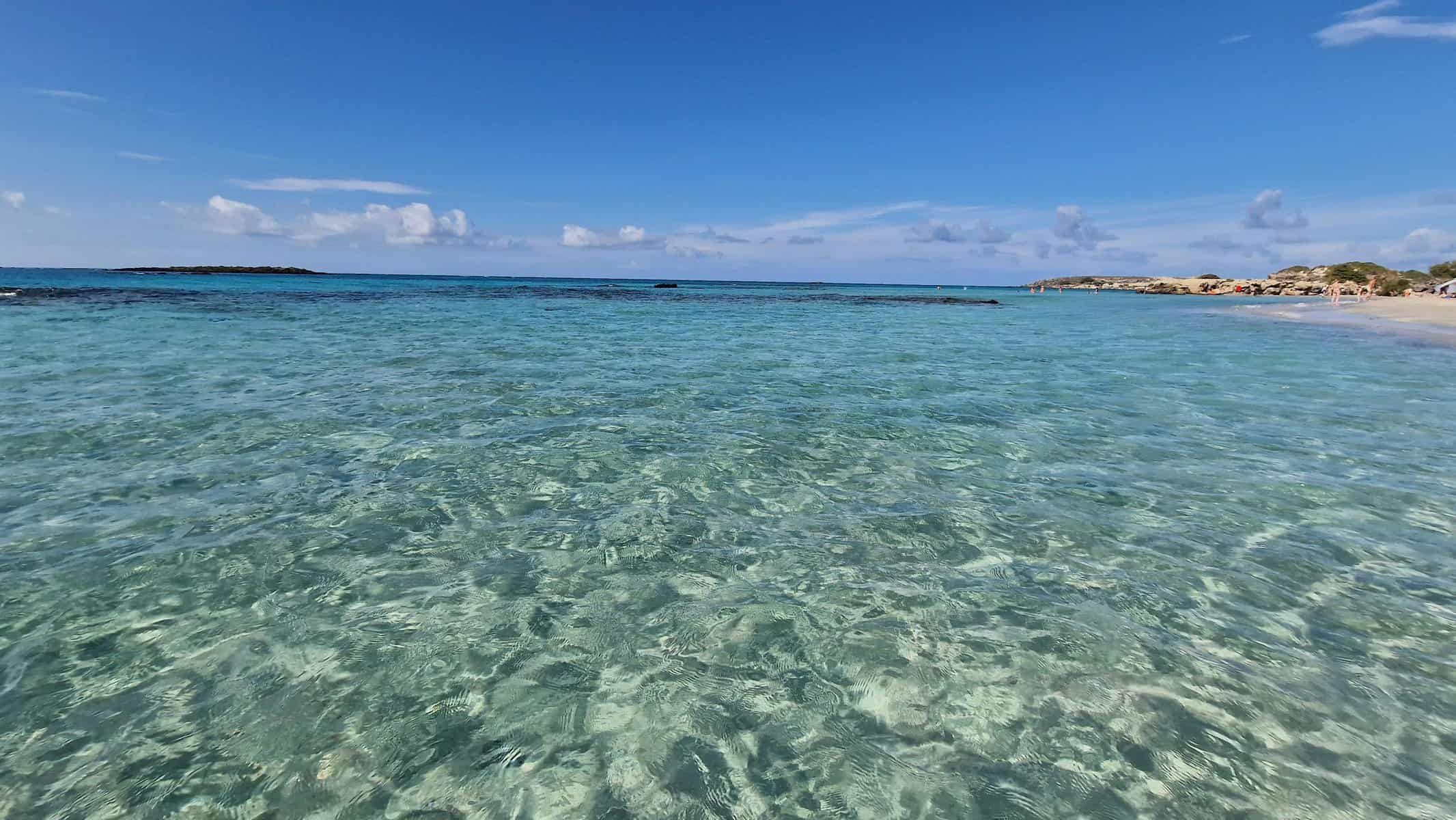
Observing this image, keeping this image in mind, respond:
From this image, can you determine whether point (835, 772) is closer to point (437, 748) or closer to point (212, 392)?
point (437, 748)

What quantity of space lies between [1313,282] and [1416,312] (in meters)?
90.3

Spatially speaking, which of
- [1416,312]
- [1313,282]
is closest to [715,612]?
[1416,312]

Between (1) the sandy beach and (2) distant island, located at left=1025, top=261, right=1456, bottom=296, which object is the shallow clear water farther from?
(2) distant island, located at left=1025, top=261, right=1456, bottom=296

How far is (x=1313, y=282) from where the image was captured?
366 feet

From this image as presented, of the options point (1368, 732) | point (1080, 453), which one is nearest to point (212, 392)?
point (1080, 453)

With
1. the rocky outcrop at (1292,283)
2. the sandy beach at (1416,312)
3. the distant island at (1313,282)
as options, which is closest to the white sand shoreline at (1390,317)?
the sandy beach at (1416,312)

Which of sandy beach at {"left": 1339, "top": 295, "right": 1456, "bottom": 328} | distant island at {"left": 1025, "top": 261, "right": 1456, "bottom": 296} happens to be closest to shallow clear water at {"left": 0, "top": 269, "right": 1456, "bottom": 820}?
sandy beach at {"left": 1339, "top": 295, "right": 1456, "bottom": 328}

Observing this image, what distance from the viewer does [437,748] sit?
332cm

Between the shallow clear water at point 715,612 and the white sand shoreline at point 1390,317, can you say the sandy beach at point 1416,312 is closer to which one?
the white sand shoreline at point 1390,317

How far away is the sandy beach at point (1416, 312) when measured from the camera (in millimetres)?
36656

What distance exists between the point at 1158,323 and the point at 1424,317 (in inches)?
618

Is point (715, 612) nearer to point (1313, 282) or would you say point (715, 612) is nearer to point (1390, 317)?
point (1390, 317)

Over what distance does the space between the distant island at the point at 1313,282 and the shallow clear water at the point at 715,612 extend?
10144cm

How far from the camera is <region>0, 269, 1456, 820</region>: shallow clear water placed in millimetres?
3168
